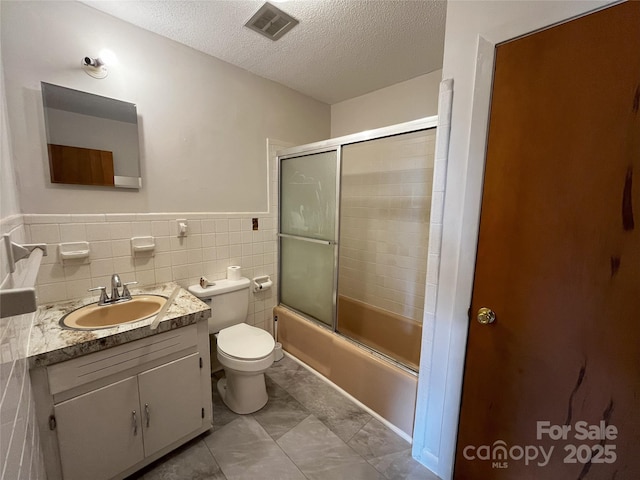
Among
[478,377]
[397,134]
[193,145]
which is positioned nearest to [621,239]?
[478,377]

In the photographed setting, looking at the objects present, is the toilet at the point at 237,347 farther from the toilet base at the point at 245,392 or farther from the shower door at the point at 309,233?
the shower door at the point at 309,233

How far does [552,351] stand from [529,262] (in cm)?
35

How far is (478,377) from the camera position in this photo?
1221 mm

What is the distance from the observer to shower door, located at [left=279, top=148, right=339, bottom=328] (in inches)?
83.9

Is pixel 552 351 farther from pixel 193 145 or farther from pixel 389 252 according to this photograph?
pixel 193 145

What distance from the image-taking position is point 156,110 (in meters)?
1.75

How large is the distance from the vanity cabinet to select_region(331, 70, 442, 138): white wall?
225cm

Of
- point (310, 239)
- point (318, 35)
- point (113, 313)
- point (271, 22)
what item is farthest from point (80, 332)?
point (318, 35)

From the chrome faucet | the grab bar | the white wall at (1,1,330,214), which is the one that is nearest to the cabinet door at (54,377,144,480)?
the chrome faucet

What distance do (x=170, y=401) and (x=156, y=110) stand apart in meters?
1.75

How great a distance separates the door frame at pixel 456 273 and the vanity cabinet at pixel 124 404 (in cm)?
124

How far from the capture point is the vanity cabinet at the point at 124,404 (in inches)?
44.1

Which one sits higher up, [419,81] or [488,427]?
[419,81]

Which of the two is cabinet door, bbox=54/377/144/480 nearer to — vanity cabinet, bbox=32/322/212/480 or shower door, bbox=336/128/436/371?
vanity cabinet, bbox=32/322/212/480
